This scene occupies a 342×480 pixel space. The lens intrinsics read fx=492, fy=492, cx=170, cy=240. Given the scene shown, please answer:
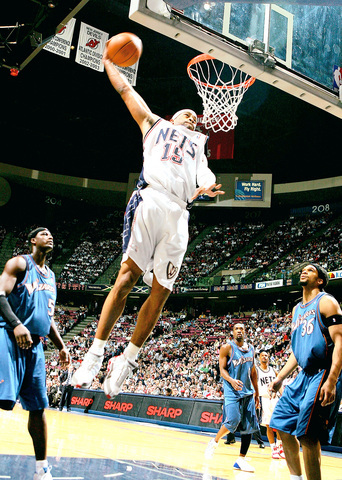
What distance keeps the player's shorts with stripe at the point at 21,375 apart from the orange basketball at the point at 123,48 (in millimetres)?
2498

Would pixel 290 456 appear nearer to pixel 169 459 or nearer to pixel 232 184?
pixel 169 459

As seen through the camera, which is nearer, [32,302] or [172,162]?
[172,162]

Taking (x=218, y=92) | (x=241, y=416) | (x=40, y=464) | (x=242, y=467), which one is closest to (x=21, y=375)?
(x=40, y=464)

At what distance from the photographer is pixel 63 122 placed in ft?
89.2

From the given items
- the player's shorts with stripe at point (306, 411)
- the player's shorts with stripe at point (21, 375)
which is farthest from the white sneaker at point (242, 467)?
the player's shorts with stripe at point (21, 375)

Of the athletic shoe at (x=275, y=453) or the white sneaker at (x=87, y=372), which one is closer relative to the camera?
the white sneaker at (x=87, y=372)

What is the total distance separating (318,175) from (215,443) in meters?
21.0

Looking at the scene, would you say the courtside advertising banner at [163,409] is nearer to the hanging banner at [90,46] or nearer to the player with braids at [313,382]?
the player with braids at [313,382]

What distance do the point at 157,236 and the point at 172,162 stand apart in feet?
1.50

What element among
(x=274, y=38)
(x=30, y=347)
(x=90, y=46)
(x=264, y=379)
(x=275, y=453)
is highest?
(x=90, y=46)

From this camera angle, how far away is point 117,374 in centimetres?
250

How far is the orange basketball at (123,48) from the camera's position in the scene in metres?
2.99

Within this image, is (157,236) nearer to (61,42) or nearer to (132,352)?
(132,352)

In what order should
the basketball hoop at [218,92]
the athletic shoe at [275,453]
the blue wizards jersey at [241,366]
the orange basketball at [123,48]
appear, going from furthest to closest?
the basketball hoop at [218,92] → the athletic shoe at [275,453] → the blue wizards jersey at [241,366] → the orange basketball at [123,48]
